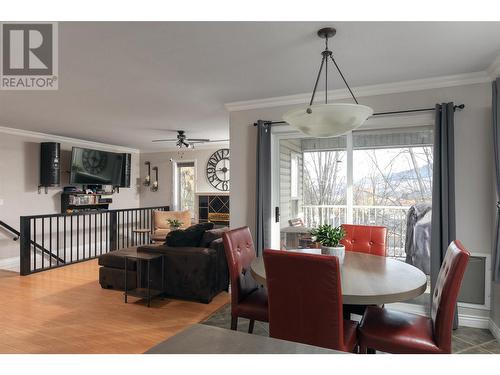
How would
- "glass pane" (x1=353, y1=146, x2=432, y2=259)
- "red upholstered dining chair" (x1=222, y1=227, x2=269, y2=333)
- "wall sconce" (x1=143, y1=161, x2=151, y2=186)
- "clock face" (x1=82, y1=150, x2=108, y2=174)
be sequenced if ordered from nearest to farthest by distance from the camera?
Result: "red upholstered dining chair" (x1=222, y1=227, x2=269, y2=333)
"glass pane" (x1=353, y1=146, x2=432, y2=259)
"clock face" (x1=82, y1=150, x2=108, y2=174)
"wall sconce" (x1=143, y1=161, x2=151, y2=186)

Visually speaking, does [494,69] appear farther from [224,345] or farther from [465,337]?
[224,345]

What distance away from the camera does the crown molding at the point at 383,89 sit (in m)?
2.99

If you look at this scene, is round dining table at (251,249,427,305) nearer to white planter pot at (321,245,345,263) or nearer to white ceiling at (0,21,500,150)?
white planter pot at (321,245,345,263)

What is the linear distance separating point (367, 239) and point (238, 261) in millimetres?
1292

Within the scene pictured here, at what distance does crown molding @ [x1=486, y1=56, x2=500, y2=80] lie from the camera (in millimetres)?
2652

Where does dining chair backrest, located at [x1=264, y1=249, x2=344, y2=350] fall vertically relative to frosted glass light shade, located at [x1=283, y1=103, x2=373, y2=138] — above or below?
below

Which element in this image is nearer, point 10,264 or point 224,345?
point 224,345

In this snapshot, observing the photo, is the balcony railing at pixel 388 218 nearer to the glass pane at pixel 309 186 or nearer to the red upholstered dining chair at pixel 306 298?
the glass pane at pixel 309 186

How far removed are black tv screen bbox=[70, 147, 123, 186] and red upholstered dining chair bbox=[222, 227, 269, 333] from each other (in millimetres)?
5051

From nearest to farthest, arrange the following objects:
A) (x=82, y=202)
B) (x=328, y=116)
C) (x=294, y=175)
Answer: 1. (x=328, y=116)
2. (x=294, y=175)
3. (x=82, y=202)

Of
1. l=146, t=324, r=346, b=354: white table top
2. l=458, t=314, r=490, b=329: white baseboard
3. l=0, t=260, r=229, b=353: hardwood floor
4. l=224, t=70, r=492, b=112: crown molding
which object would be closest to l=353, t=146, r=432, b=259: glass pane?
l=224, t=70, r=492, b=112: crown molding

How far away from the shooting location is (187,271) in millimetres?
3709

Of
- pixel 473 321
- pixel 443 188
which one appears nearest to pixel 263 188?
pixel 443 188

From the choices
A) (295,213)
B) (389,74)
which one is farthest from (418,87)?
(295,213)
